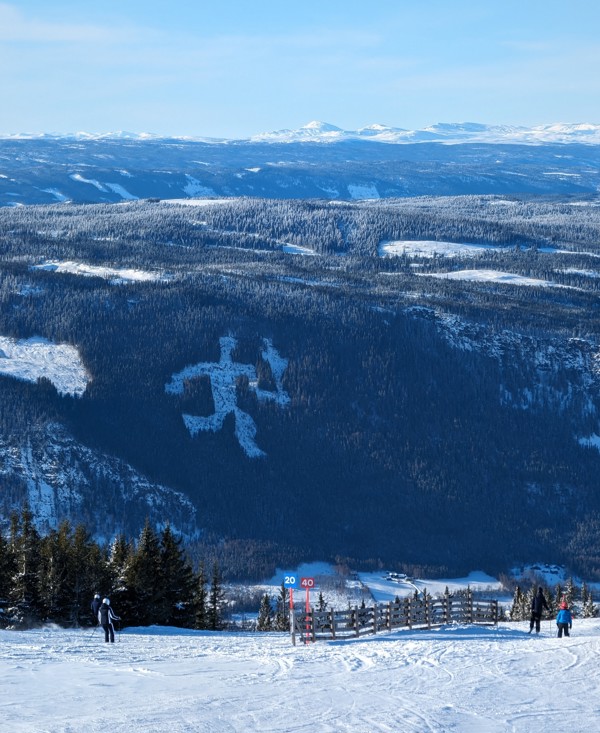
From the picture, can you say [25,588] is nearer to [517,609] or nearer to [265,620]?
[265,620]

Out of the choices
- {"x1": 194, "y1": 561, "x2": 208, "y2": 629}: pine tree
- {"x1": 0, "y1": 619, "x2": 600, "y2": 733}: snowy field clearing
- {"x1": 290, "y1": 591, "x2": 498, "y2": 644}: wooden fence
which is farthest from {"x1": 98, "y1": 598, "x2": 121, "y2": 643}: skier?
{"x1": 194, "y1": 561, "x2": 208, "y2": 629}: pine tree

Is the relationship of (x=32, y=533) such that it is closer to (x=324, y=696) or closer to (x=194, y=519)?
(x=324, y=696)

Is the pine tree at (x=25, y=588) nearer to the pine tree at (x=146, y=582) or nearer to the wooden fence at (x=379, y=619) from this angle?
the pine tree at (x=146, y=582)

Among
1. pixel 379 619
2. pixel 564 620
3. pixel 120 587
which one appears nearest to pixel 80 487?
pixel 120 587

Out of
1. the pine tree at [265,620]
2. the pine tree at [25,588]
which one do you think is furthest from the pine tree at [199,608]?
the pine tree at [265,620]

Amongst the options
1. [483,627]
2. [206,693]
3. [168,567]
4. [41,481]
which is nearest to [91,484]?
[41,481]

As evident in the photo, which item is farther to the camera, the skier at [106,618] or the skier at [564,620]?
the skier at [564,620]

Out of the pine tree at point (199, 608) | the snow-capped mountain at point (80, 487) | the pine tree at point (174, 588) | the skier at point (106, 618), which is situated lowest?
the snow-capped mountain at point (80, 487)
